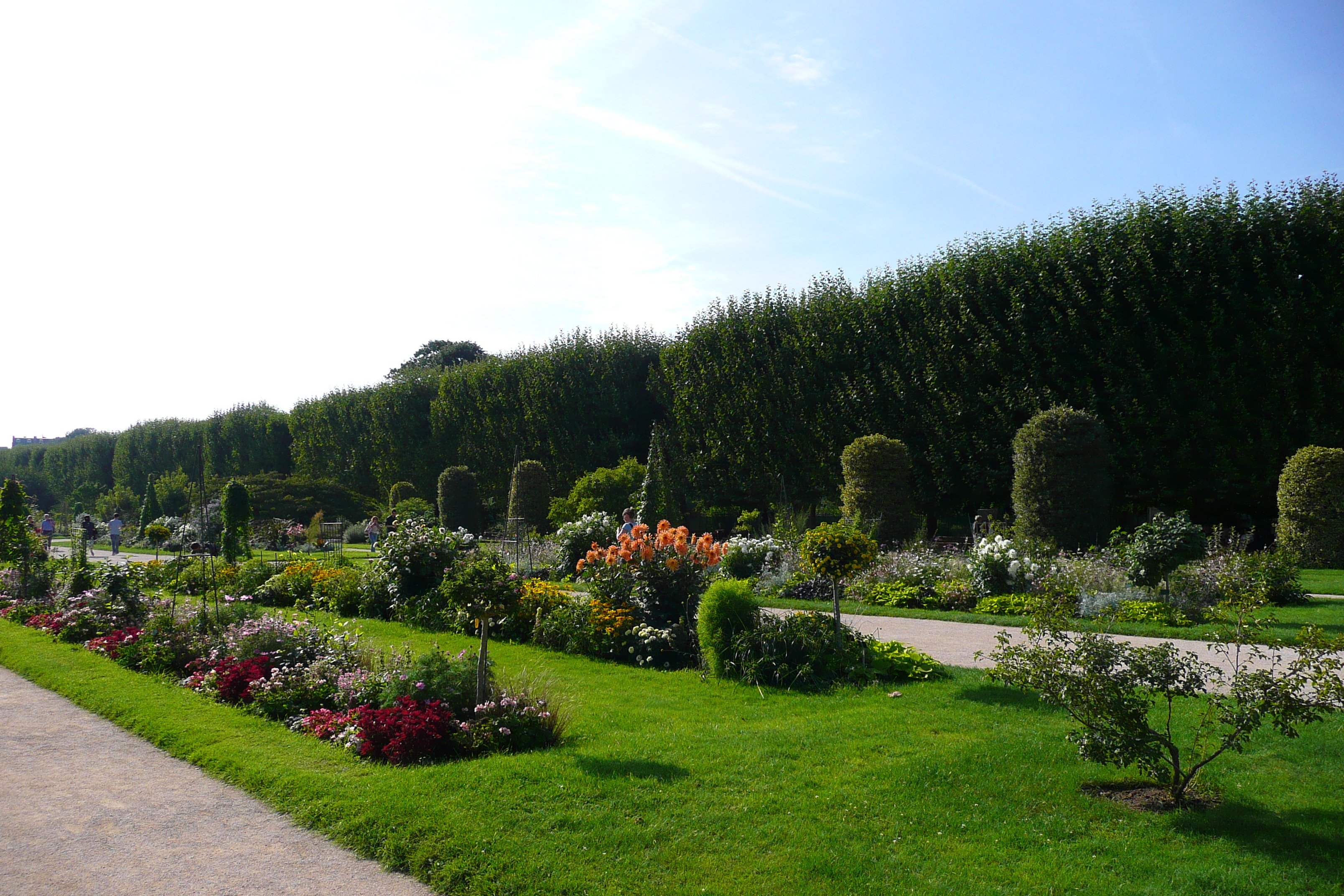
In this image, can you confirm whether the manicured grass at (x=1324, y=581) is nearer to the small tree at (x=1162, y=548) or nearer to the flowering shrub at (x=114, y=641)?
the small tree at (x=1162, y=548)

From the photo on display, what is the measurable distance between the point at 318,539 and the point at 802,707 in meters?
22.0

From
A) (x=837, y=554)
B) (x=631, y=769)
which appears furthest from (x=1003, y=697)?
(x=631, y=769)

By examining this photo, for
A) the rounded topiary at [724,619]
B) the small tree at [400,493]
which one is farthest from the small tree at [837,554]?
the small tree at [400,493]

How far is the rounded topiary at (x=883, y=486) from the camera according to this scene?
16.1 metres

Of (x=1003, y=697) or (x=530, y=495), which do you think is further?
(x=530, y=495)

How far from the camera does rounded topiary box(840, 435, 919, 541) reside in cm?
1606

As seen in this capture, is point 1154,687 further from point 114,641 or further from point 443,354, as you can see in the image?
point 443,354

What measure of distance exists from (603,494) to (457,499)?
7.12m

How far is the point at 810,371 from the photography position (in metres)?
19.0

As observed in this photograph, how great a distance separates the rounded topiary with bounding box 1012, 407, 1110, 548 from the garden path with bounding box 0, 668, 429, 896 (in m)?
12.1

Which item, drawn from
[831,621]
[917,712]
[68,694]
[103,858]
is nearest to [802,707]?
[917,712]

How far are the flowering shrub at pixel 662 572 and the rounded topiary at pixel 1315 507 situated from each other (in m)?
9.26

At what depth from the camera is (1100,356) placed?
49.6ft

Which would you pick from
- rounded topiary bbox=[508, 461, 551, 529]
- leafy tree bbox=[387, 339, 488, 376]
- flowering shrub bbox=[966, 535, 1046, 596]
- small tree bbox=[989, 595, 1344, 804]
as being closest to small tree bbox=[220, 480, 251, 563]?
rounded topiary bbox=[508, 461, 551, 529]
